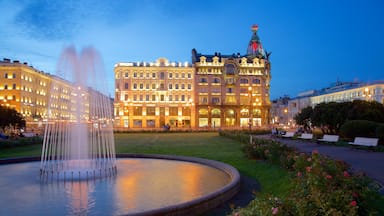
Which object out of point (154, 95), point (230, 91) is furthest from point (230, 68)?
point (154, 95)

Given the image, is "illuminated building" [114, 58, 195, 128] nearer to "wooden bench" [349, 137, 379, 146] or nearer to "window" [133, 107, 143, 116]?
"window" [133, 107, 143, 116]

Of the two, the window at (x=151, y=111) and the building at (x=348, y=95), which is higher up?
the building at (x=348, y=95)

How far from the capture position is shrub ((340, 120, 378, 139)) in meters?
31.5

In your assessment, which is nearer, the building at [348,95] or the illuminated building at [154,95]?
the building at [348,95]

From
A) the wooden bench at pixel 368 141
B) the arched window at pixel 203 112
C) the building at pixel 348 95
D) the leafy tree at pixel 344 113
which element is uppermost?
the building at pixel 348 95

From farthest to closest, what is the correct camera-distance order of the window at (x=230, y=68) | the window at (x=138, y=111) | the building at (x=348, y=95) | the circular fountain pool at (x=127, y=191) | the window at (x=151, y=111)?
the window at (x=230, y=68)
the window at (x=151, y=111)
the window at (x=138, y=111)
the building at (x=348, y=95)
the circular fountain pool at (x=127, y=191)

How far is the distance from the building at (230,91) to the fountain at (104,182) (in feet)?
248

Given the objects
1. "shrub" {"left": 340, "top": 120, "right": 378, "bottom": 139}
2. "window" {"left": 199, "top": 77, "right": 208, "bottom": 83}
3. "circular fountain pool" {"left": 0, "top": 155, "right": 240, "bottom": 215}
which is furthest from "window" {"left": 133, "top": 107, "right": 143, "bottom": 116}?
"circular fountain pool" {"left": 0, "top": 155, "right": 240, "bottom": 215}

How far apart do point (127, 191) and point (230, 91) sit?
88555 millimetres

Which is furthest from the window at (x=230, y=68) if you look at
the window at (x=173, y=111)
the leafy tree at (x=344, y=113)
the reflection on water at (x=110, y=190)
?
A: the reflection on water at (x=110, y=190)

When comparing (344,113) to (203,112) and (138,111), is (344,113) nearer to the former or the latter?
(203,112)

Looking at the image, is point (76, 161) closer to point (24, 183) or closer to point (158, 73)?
point (24, 183)

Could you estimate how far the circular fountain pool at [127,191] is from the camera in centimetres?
1005

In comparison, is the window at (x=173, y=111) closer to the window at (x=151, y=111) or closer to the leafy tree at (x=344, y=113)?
the window at (x=151, y=111)
